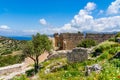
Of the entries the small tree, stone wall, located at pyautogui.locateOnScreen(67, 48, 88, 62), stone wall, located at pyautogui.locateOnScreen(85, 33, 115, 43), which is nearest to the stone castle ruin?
stone wall, located at pyautogui.locateOnScreen(85, 33, 115, 43)

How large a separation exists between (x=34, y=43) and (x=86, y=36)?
59.8 feet

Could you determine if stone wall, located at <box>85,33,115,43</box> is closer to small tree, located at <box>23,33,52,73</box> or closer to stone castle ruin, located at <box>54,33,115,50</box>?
stone castle ruin, located at <box>54,33,115,50</box>

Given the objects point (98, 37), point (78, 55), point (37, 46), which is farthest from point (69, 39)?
point (78, 55)

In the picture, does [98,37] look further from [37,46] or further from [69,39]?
[37,46]

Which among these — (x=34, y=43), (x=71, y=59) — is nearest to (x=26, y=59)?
(x=34, y=43)

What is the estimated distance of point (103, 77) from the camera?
→ 9820mm

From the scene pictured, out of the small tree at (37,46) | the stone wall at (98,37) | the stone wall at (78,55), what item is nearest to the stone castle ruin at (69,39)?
the stone wall at (98,37)

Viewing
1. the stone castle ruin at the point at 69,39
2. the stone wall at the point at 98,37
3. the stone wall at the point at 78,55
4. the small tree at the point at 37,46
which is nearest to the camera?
the stone wall at the point at 78,55

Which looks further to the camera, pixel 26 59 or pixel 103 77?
pixel 26 59

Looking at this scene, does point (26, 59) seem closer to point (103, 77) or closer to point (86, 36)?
point (86, 36)

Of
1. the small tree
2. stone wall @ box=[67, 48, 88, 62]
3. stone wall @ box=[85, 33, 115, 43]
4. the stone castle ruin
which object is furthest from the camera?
the stone castle ruin

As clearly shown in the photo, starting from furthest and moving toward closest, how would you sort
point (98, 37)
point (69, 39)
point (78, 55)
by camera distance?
point (69, 39), point (98, 37), point (78, 55)

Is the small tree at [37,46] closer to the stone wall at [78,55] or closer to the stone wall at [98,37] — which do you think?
the stone wall at [78,55]

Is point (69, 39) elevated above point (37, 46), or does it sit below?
above
